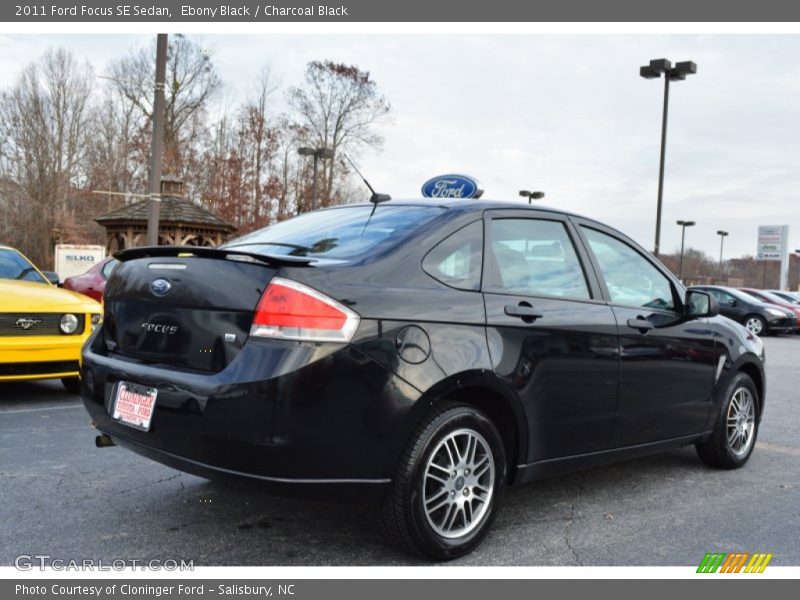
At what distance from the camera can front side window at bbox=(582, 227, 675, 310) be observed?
4.29 metres

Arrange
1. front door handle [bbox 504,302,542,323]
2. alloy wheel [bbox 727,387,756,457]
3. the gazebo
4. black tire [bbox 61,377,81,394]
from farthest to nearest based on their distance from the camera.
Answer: the gazebo → black tire [bbox 61,377,81,394] → alloy wheel [bbox 727,387,756,457] → front door handle [bbox 504,302,542,323]

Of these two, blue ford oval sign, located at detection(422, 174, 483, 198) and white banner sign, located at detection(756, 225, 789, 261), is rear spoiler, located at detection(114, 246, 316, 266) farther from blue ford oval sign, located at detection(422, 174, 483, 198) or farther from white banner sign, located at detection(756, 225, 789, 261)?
white banner sign, located at detection(756, 225, 789, 261)

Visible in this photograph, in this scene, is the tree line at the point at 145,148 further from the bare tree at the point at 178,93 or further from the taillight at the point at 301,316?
the taillight at the point at 301,316

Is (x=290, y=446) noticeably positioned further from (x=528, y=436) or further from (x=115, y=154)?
(x=115, y=154)

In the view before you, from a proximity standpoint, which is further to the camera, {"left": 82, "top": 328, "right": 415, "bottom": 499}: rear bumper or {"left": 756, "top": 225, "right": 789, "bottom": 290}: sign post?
{"left": 756, "top": 225, "right": 789, "bottom": 290}: sign post

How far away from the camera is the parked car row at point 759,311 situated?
912 inches

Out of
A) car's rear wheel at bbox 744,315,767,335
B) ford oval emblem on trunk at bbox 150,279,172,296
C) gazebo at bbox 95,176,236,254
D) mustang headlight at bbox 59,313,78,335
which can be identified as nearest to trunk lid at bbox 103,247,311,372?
ford oval emblem on trunk at bbox 150,279,172,296

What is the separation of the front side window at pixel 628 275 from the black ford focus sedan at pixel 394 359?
0.07ft

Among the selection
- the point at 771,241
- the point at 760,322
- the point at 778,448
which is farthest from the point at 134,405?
the point at 771,241

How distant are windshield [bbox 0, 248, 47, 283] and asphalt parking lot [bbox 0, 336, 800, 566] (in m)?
2.92

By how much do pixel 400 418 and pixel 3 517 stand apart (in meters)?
2.11

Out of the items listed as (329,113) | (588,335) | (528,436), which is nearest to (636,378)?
(588,335)

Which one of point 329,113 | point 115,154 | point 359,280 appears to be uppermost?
point 329,113

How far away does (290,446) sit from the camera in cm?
290
